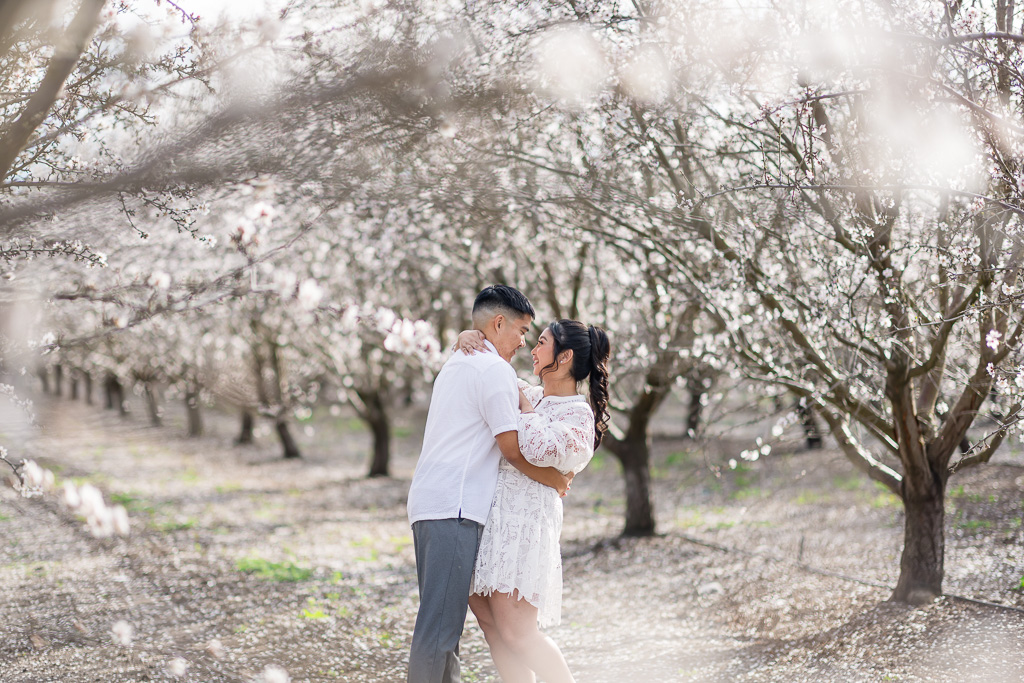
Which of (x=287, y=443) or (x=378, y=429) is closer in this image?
(x=378, y=429)

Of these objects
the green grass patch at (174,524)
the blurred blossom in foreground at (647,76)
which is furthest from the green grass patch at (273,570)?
the blurred blossom in foreground at (647,76)

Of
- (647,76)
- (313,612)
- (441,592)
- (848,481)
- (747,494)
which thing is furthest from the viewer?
(747,494)

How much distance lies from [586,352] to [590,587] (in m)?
5.27

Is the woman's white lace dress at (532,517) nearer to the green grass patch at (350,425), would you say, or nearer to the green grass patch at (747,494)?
the green grass patch at (747,494)

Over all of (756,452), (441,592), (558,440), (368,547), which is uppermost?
(558,440)

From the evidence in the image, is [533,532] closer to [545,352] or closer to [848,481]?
[545,352]

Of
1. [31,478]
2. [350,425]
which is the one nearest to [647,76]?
[31,478]

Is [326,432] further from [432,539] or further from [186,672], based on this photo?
[432,539]

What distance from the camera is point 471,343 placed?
3486 millimetres

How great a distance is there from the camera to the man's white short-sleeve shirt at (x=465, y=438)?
11.0ft

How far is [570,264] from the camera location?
38.4ft

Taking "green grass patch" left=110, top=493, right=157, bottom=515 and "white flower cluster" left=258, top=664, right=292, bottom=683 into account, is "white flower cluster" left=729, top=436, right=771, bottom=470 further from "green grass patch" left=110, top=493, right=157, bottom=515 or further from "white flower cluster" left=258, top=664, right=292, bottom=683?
"green grass patch" left=110, top=493, right=157, bottom=515

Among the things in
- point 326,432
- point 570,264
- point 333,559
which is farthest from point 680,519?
point 326,432

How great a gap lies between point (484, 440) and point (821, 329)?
3832 mm
